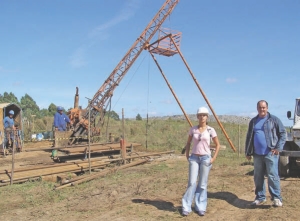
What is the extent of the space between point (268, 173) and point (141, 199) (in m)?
2.58

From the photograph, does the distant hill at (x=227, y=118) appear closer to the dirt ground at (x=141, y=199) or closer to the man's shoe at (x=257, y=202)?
the dirt ground at (x=141, y=199)

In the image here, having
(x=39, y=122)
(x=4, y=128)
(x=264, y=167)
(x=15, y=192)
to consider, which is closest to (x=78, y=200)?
(x=15, y=192)

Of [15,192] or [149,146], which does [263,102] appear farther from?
[149,146]

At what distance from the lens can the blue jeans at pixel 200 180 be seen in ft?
17.6

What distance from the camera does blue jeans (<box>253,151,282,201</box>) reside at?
559 cm

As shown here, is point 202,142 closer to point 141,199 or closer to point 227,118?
point 141,199

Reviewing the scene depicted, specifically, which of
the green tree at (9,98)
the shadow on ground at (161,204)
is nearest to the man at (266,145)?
the shadow on ground at (161,204)

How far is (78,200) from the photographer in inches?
281

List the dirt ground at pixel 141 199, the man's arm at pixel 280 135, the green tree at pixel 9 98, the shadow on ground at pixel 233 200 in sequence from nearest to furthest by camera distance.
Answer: the man's arm at pixel 280 135, the dirt ground at pixel 141 199, the shadow on ground at pixel 233 200, the green tree at pixel 9 98

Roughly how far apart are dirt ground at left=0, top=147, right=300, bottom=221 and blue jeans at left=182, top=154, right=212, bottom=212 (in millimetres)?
204

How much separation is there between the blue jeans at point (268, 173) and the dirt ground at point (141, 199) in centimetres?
26

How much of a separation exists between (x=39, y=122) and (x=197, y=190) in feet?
80.4

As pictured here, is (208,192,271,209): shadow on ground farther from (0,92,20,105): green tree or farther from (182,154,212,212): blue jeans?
(0,92,20,105): green tree

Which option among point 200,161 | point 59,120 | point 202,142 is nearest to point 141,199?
point 200,161
